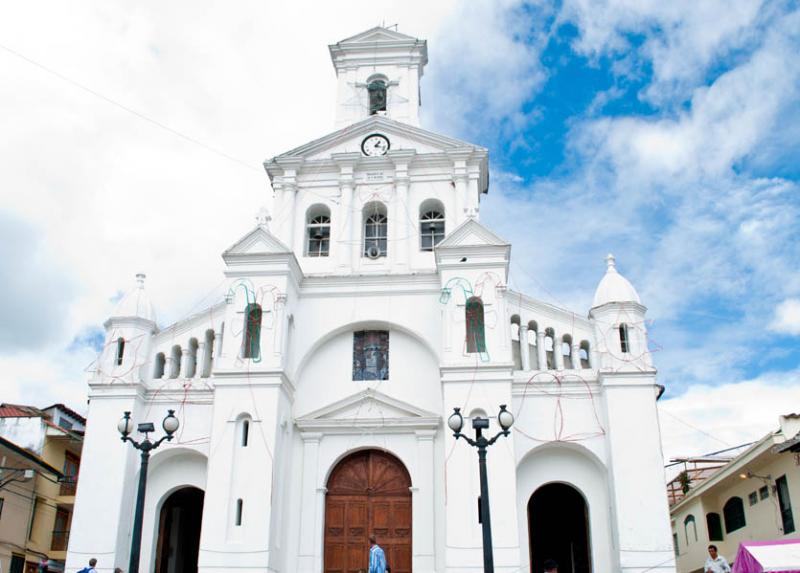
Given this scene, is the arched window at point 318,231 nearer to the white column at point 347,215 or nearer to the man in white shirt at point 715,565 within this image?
the white column at point 347,215

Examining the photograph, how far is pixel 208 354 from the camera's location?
22812 millimetres

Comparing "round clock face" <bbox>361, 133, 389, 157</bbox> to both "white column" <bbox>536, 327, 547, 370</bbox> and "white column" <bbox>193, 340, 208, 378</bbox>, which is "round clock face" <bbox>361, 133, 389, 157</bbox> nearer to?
"white column" <bbox>536, 327, 547, 370</bbox>

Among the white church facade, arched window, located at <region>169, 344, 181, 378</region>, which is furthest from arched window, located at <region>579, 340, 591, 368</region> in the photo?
arched window, located at <region>169, 344, 181, 378</region>

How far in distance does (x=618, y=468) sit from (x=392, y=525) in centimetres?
579

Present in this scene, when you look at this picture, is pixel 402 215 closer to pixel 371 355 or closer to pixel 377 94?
pixel 371 355

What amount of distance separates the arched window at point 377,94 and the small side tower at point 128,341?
999cm

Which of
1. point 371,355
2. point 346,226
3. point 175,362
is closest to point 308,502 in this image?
point 371,355

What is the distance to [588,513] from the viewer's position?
20734 millimetres

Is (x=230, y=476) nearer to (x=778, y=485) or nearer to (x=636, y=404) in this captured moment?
(x=636, y=404)

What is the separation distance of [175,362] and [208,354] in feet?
3.04

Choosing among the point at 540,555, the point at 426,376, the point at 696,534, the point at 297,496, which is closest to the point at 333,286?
the point at 426,376

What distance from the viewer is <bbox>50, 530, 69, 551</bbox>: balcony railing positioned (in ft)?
102

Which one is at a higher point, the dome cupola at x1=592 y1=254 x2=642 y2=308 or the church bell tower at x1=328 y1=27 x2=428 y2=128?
the church bell tower at x1=328 y1=27 x2=428 y2=128

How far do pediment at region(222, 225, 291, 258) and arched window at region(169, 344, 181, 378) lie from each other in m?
3.04
